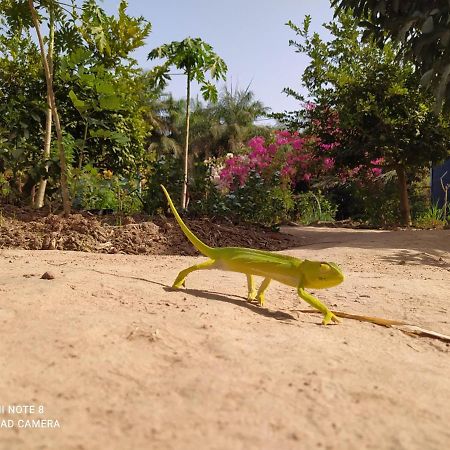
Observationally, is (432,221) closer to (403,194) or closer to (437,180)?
(403,194)

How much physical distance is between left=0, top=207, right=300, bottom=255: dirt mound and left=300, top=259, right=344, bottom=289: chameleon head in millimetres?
2993

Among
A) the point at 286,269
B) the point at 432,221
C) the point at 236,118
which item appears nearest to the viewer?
the point at 286,269

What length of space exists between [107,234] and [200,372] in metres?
4.02

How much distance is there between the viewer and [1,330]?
1708mm

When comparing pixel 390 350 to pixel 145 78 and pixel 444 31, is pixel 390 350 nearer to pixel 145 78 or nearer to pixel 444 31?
pixel 444 31

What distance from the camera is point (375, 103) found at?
918 centimetres

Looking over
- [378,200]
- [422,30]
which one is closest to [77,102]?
[422,30]

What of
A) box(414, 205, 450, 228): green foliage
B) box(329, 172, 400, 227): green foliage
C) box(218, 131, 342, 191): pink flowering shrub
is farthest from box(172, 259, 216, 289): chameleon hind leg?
box(218, 131, 342, 191): pink flowering shrub

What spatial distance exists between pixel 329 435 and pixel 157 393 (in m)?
0.51

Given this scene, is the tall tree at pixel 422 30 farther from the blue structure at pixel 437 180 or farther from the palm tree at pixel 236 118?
the palm tree at pixel 236 118

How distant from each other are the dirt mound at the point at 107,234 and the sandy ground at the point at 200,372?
6.50ft

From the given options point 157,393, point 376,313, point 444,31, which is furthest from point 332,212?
point 157,393

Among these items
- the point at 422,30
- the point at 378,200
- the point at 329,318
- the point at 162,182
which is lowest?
the point at 329,318

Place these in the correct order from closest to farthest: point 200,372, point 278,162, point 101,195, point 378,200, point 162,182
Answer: point 200,372
point 101,195
point 162,182
point 378,200
point 278,162
